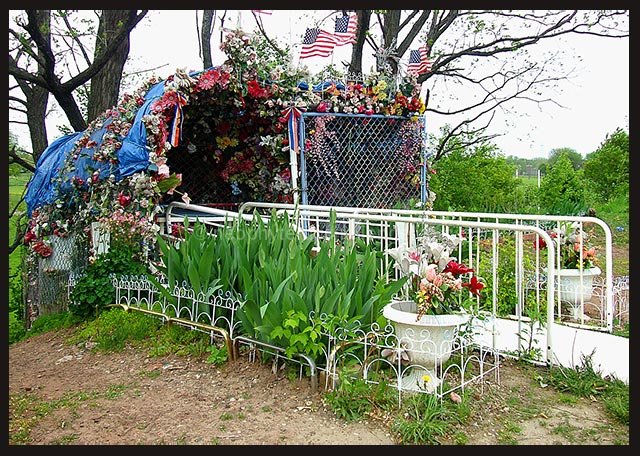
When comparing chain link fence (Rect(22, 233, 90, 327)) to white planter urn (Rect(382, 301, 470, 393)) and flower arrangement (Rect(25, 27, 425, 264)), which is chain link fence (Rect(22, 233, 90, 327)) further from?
white planter urn (Rect(382, 301, 470, 393))

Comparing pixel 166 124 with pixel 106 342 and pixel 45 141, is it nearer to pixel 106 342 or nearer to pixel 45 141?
pixel 106 342

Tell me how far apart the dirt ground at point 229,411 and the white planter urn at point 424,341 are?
28 cm

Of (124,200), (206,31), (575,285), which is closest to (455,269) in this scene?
(575,285)

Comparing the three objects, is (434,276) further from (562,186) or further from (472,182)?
(562,186)

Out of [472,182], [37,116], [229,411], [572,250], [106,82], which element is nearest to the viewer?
[229,411]

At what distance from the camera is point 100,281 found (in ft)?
16.7

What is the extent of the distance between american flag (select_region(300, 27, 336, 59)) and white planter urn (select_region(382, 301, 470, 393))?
4193 millimetres

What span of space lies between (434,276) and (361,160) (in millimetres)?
4522

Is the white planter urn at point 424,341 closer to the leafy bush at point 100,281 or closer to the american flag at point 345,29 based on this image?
the leafy bush at point 100,281

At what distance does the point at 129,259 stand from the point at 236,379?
235 cm

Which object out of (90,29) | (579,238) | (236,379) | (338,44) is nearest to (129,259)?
(236,379)

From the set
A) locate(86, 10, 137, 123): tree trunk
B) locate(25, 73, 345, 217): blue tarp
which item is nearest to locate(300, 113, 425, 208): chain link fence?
locate(25, 73, 345, 217): blue tarp

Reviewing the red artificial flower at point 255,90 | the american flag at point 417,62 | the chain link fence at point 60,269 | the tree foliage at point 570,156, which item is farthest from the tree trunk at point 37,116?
the tree foliage at point 570,156

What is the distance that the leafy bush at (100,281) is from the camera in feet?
16.5
